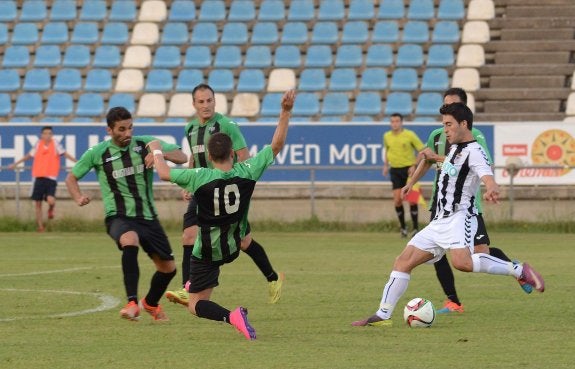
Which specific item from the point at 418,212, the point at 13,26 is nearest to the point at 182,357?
the point at 418,212

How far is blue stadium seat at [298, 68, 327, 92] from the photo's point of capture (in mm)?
27266

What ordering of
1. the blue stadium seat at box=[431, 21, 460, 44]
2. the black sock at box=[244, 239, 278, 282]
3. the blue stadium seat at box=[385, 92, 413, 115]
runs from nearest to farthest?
the black sock at box=[244, 239, 278, 282]
the blue stadium seat at box=[385, 92, 413, 115]
the blue stadium seat at box=[431, 21, 460, 44]

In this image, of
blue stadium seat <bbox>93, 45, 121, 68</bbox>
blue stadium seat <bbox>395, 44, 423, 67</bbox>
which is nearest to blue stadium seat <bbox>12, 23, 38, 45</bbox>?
blue stadium seat <bbox>93, 45, 121, 68</bbox>

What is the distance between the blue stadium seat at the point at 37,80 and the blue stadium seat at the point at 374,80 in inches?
276

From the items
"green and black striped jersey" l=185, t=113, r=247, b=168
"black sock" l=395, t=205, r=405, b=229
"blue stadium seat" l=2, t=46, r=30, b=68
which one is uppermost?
"blue stadium seat" l=2, t=46, r=30, b=68

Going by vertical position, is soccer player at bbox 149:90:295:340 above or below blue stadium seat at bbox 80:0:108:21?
below

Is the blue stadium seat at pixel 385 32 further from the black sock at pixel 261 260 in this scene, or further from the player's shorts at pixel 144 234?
the player's shorts at pixel 144 234

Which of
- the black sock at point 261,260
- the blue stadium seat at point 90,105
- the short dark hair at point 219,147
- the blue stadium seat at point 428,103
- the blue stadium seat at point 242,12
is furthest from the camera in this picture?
the blue stadium seat at point 242,12

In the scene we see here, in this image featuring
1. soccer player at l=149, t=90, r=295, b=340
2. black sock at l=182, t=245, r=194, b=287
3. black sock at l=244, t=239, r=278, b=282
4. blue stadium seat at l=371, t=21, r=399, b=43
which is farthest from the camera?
blue stadium seat at l=371, t=21, r=399, b=43

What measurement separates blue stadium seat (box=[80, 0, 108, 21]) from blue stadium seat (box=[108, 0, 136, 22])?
0.71 feet

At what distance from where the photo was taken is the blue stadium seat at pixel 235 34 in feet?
94.8

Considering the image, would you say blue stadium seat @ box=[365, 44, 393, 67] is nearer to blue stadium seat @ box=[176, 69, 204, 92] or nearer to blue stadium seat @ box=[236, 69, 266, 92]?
blue stadium seat @ box=[236, 69, 266, 92]

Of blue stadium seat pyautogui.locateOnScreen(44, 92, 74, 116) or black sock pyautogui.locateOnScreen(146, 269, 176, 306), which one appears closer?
black sock pyautogui.locateOnScreen(146, 269, 176, 306)

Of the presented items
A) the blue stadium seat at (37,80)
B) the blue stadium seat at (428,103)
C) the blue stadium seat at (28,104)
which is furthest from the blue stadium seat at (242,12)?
the blue stadium seat at (428,103)
